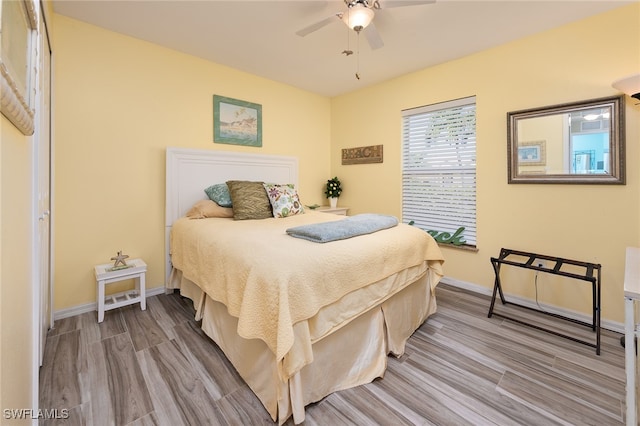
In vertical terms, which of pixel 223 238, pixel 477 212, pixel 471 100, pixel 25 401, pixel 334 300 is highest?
pixel 471 100

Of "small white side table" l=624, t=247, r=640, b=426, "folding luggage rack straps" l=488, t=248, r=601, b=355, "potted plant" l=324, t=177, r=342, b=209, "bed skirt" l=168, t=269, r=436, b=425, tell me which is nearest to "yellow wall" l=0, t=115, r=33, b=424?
"bed skirt" l=168, t=269, r=436, b=425

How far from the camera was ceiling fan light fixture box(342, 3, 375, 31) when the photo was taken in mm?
1923

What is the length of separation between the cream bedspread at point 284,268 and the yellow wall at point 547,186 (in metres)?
1.05

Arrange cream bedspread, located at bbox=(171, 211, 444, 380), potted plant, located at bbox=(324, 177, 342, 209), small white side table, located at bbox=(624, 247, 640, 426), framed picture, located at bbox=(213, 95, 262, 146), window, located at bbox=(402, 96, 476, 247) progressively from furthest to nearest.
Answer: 1. potted plant, located at bbox=(324, 177, 342, 209)
2. framed picture, located at bbox=(213, 95, 262, 146)
3. window, located at bbox=(402, 96, 476, 247)
4. cream bedspread, located at bbox=(171, 211, 444, 380)
5. small white side table, located at bbox=(624, 247, 640, 426)

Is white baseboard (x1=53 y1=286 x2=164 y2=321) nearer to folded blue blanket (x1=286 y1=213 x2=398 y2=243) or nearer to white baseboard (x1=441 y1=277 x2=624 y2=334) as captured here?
folded blue blanket (x1=286 y1=213 x2=398 y2=243)

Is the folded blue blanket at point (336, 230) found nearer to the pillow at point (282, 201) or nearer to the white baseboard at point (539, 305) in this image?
the pillow at point (282, 201)

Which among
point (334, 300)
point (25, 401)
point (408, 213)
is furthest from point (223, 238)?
point (408, 213)

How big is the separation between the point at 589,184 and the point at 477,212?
907 mm

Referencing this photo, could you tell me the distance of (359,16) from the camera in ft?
6.37

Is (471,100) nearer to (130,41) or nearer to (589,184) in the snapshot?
(589,184)

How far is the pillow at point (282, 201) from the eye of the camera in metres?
2.90

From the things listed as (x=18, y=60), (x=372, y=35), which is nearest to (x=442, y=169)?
(x=372, y=35)

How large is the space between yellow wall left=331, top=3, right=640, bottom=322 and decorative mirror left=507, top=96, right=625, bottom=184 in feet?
0.23

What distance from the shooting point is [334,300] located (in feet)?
4.76
